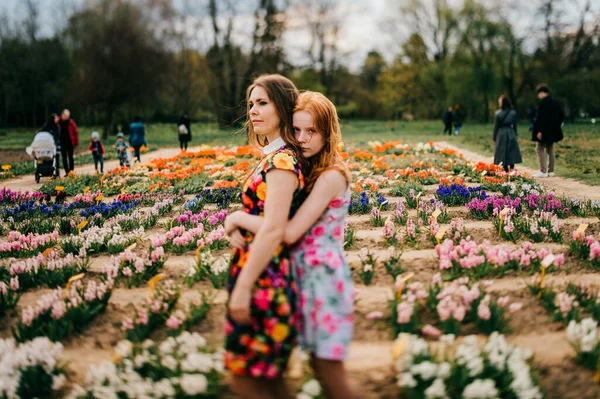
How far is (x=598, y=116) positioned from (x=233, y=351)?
169ft

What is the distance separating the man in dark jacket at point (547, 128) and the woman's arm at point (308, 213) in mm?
9587

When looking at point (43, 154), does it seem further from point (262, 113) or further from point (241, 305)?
point (241, 305)

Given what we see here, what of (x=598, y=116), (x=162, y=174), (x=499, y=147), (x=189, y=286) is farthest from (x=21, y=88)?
(x=598, y=116)

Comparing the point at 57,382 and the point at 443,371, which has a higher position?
the point at 443,371

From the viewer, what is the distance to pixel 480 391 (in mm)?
2299

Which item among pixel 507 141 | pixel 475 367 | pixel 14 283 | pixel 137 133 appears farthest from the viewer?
pixel 137 133

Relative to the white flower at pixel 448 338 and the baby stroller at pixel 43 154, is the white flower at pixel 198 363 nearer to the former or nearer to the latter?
the white flower at pixel 448 338

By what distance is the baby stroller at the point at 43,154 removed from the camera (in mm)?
12242

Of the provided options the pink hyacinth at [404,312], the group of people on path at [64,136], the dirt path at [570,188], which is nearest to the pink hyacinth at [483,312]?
the pink hyacinth at [404,312]

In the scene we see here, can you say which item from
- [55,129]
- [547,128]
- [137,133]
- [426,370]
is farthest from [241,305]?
[137,133]

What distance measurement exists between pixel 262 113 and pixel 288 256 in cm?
73

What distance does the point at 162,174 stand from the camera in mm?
10367

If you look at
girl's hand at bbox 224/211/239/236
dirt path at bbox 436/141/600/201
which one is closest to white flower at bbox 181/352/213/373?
girl's hand at bbox 224/211/239/236

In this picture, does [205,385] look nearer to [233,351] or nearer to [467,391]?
[233,351]
